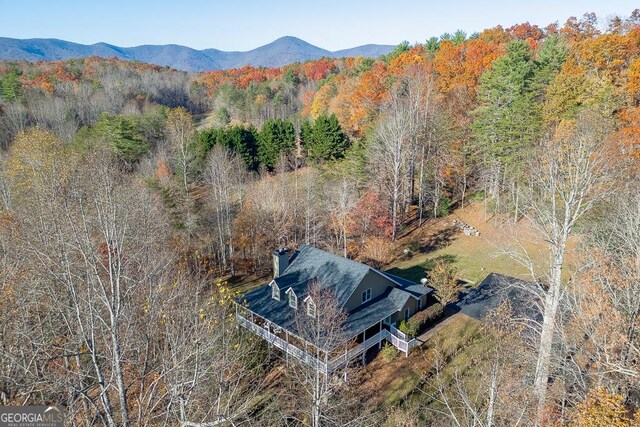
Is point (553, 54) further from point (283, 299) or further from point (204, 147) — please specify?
point (204, 147)

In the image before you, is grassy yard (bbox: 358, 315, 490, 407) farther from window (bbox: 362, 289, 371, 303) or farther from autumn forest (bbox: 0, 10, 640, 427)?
window (bbox: 362, 289, 371, 303)

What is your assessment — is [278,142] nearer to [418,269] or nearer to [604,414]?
[418,269]

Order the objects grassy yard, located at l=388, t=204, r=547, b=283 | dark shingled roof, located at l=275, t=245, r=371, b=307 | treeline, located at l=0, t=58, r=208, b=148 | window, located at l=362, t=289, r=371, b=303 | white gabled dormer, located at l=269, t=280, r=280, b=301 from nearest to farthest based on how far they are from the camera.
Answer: dark shingled roof, located at l=275, t=245, r=371, b=307
window, located at l=362, t=289, r=371, b=303
white gabled dormer, located at l=269, t=280, r=280, b=301
grassy yard, located at l=388, t=204, r=547, b=283
treeline, located at l=0, t=58, r=208, b=148

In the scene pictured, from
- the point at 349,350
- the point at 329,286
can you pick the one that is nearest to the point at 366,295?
the point at 329,286

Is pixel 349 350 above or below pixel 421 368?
above

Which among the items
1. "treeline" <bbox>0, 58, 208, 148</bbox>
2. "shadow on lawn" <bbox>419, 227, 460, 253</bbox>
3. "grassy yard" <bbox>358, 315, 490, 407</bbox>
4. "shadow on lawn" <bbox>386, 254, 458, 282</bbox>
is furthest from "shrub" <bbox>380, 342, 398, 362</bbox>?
"treeline" <bbox>0, 58, 208, 148</bbox>

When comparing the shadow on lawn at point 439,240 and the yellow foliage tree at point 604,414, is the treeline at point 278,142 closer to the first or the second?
the shadow on lawn at point 439,240

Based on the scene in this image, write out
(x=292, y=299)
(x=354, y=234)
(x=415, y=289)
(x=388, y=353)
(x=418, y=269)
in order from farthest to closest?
(x=354, y=234), (x=418, y=269), (x=415, y=289), (x=292, y=299), (x=388, y=353)
